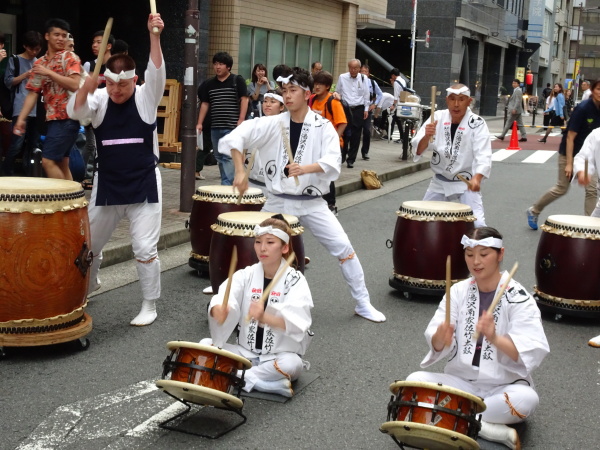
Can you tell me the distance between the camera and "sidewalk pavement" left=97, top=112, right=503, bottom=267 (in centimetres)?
841

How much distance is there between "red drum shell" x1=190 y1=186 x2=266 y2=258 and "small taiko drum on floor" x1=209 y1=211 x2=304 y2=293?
1.08 meters

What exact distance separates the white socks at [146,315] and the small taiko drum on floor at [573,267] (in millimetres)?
3020

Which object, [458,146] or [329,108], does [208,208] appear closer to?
[458,146]

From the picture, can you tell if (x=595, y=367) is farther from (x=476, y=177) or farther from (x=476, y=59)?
(x=476, y=59)

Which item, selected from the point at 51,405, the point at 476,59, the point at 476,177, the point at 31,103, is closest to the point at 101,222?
the point at 51,405

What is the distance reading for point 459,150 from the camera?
792 centimetres

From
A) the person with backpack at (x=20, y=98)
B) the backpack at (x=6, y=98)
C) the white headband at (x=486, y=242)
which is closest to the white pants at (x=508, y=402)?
the white headband at (x=486, y=242)

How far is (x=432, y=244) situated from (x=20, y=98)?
17.2 ft

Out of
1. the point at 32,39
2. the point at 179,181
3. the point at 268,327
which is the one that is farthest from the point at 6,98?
the point at 268,327

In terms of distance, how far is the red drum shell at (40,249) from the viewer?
537cm

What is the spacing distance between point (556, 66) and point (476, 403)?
7164 cm

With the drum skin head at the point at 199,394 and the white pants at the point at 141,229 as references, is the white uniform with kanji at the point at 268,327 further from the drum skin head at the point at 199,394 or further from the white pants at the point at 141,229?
the white pants at the point at 141,229

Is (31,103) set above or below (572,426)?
above

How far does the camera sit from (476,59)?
41.1 meters
